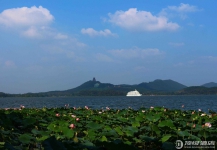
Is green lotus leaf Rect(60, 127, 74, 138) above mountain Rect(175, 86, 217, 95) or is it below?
below

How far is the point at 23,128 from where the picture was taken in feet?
22.9

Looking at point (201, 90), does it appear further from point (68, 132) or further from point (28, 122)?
point (68, 132)

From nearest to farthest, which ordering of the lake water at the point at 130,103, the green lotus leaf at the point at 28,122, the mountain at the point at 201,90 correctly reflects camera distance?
the green lotus leaf at the point at 28,122 < the lake water at the point at 130,103 < the mountain at the point at 201,90

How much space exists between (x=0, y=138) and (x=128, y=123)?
10.4ft

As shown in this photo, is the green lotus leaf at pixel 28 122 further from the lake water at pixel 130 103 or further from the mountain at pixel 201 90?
the mountain at pixel 201 90

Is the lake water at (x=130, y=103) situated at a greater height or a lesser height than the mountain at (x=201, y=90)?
lesser

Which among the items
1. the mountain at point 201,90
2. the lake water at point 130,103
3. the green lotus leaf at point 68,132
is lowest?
the lake water at point 130,103

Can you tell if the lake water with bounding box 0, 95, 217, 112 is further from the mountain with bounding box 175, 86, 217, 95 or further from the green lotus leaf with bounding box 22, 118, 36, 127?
the mountain with bounding box 175, 86, 217, 95

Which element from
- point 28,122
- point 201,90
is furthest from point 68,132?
point 201,90

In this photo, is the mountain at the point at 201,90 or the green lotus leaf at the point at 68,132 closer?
the green lotus leaf at the point at 68,132

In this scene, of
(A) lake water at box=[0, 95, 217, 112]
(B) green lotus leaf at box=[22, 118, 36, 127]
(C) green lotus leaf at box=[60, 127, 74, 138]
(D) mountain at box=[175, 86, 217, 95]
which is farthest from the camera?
(D) mountain at box=[175, 86, 217, 95]

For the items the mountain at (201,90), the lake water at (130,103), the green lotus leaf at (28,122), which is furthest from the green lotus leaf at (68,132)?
the mountain at (201,90)

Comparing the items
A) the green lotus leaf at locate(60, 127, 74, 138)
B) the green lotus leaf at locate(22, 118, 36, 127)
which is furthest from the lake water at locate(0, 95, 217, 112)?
the green lotus leaf at locate(60, 127, 74, 138)

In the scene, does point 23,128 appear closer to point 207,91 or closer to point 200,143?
point 200,143
